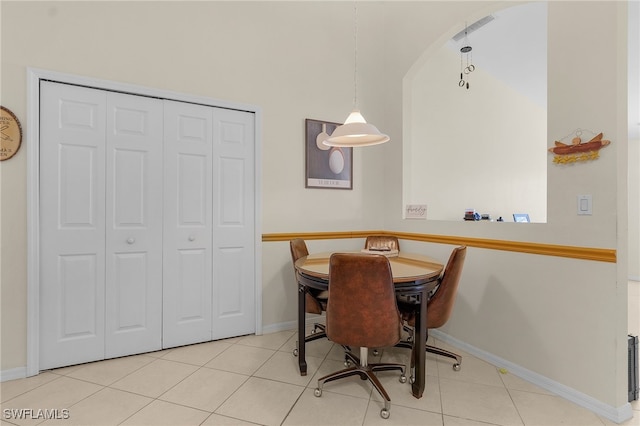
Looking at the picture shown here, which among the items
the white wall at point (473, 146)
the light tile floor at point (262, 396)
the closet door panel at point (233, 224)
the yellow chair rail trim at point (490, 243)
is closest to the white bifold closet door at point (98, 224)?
the light tile floor at point (262, 396)

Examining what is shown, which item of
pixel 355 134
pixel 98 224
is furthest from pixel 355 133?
pixel 98 224

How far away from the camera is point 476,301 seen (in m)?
2.68

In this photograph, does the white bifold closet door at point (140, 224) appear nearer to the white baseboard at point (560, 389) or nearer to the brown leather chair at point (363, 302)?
the brown leather chair at point (363, 302)

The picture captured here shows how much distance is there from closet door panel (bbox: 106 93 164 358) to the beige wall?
1.15 feet

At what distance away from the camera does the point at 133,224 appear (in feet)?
8.57

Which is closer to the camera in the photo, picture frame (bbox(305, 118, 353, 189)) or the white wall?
picture frame (bbox(305, 118, 353, 189))

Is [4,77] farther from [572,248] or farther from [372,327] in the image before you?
[572,248]

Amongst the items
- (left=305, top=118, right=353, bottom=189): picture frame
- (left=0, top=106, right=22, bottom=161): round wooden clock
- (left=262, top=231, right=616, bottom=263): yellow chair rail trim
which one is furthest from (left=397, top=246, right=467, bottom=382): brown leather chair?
(left=0, top=106, right=22, bottom=161): round wooden clock

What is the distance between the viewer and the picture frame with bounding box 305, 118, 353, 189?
3342mm

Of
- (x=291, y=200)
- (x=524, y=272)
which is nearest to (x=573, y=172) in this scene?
(x=524, y=272)

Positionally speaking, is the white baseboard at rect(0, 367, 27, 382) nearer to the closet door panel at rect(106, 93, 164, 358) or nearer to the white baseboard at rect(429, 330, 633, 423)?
the closet door panel at rect(106, 93, 164, 358)

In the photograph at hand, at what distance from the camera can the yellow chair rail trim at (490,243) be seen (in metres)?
1.90

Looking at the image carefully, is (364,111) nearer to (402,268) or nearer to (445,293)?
(402,268)

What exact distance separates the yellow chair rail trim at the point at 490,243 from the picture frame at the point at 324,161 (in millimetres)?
558
